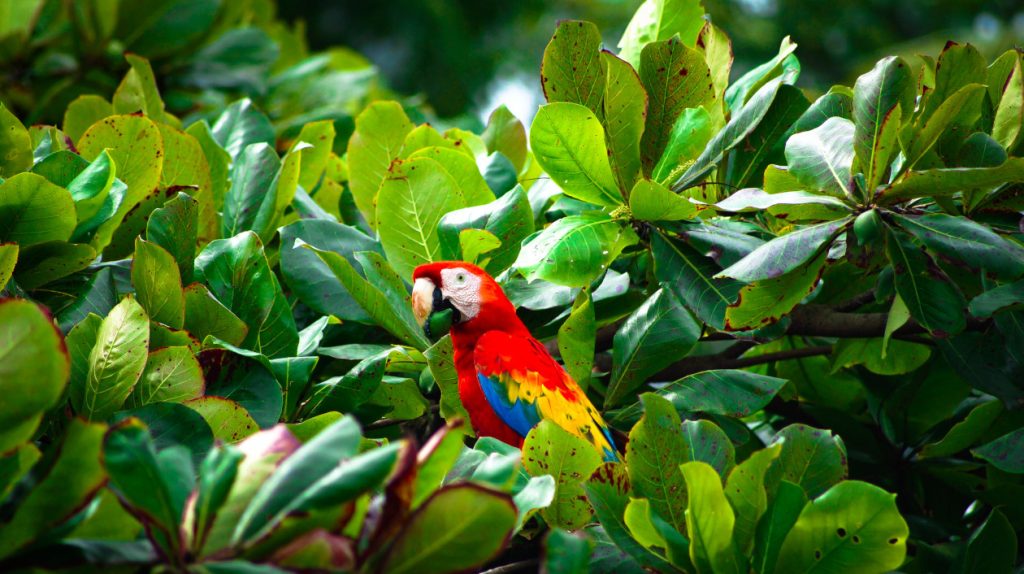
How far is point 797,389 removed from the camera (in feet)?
5.81

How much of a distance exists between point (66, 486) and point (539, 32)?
297 inches

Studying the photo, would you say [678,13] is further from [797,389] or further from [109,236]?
[109,236]

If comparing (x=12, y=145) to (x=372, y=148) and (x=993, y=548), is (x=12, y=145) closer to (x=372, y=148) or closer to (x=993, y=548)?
(x=372, y=148)

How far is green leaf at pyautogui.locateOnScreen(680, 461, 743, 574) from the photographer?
921 mm

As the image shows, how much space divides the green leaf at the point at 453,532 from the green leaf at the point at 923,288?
30.6 inches

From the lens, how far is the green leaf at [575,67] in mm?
1363

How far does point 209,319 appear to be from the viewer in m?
1.23

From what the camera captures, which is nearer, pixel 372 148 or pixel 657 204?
pixel 657 204

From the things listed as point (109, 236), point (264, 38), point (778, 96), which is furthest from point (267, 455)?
point (264, 38)

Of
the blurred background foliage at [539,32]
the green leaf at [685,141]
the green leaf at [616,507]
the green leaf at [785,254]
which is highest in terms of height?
the green leaf at [685,141]

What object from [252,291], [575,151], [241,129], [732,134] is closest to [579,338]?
[575,151]

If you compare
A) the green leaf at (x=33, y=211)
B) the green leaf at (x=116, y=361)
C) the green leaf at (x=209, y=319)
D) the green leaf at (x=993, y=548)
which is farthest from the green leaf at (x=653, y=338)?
the green leaf at (x=33, y=211)

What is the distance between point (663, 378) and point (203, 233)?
842 mm

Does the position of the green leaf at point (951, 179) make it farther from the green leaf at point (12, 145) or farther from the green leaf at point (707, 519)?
the green leaf at point (12, 145)
